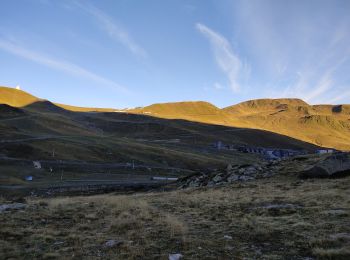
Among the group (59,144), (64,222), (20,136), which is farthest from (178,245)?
(20,136)

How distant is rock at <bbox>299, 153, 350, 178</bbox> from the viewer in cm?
3697

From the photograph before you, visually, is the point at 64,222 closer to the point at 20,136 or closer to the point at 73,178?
the point at 73,178

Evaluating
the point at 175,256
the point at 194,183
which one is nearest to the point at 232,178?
the point at 194,183

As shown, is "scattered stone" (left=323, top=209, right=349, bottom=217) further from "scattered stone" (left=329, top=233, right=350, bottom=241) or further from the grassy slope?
"scattered stone" (left=329, top=233, right=350, bottom=241)

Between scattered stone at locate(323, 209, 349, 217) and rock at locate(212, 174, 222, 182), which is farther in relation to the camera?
rock at locate(212, 174, 222, 182)

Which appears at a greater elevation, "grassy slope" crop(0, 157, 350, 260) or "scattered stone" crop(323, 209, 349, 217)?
"scattered stone" crop(323, 209, 349, 217)

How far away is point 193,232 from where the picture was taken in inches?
613

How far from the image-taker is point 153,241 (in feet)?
45.2

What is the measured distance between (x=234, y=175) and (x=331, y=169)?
37.8 ft

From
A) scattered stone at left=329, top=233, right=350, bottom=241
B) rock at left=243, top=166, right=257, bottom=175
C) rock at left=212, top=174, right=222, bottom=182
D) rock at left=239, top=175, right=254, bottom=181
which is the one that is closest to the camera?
scattered stone at left=329, top=233, right=350, bottom=241

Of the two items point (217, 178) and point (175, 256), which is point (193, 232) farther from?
point (217, 178)

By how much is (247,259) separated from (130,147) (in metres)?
120

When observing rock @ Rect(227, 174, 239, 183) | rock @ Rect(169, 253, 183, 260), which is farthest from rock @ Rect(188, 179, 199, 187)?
rock @ Rect(169, 253, 183, 260)

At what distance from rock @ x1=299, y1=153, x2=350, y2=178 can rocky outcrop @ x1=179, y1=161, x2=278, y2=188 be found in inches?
226
